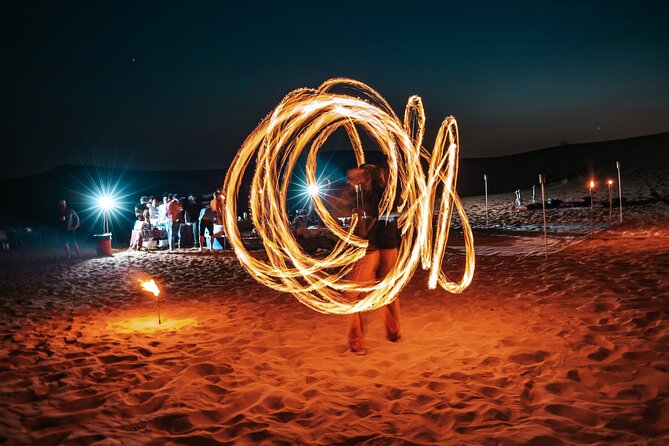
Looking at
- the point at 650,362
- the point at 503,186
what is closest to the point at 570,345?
the point at 650,362

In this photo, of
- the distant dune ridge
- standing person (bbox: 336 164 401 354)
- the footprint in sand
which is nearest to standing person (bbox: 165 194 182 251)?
standing person (bbox: 336 164 401 354)

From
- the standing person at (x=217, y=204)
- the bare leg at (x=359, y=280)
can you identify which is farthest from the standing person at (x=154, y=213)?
the bare leg at (x=359, y=280)

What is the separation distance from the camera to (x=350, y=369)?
4.51 meters

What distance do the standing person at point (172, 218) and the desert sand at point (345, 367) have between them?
25.0 ft

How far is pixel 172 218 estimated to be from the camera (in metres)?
16.5

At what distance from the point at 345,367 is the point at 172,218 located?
43.2 ft

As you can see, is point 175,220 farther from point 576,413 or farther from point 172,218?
point 576,413

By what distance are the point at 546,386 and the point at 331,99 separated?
13.8ft

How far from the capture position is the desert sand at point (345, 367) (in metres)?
3.33

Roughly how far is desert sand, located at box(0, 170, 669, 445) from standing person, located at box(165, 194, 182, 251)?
300 inches

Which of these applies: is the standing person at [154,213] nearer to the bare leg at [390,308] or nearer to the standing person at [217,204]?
the standing person at [217,204]

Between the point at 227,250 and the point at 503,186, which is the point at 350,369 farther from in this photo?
the point at 503,186

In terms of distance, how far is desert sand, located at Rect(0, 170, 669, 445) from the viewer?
333 centimetres

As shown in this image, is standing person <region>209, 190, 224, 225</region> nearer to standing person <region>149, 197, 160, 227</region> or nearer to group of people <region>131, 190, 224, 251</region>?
group of people <region>131, 190, 224, 251</region>
